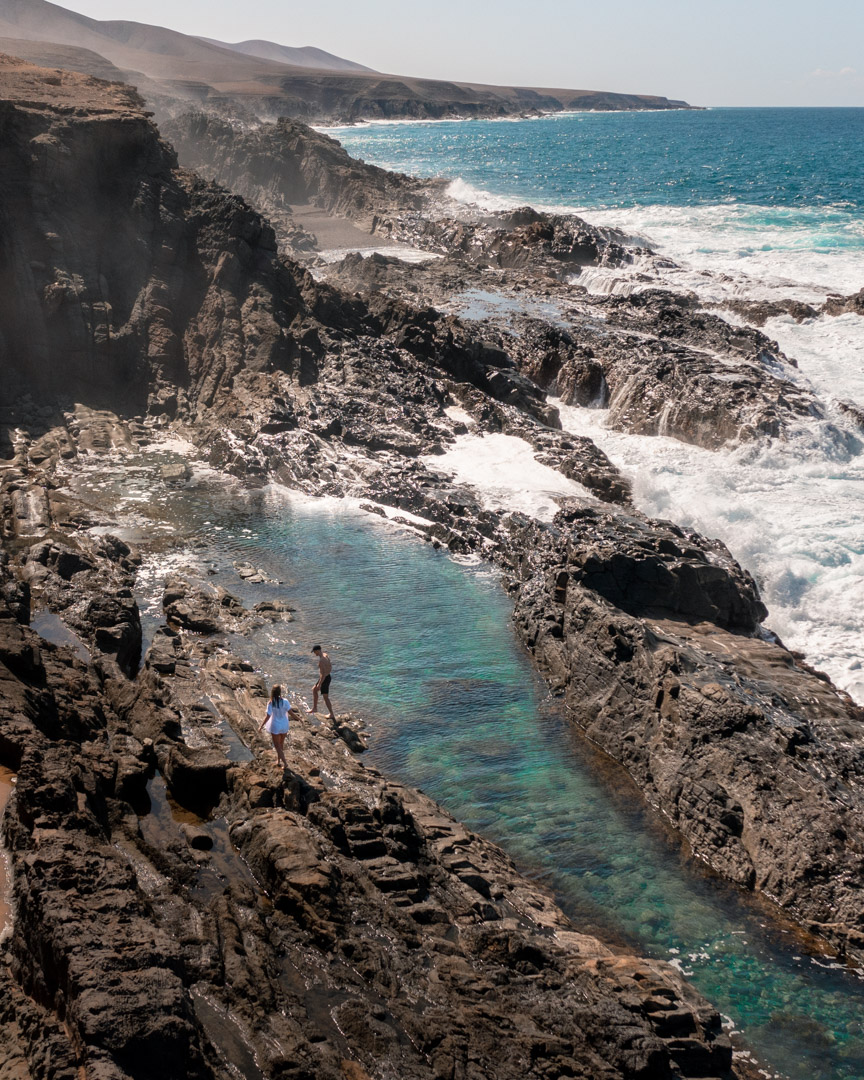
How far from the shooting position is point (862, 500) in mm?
25188

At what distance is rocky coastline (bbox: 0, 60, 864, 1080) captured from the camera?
8.09m

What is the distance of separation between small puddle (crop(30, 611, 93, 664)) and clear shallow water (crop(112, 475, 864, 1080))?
286 cm

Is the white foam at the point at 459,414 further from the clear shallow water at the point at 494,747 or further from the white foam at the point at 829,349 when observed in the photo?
the white foam at the point at 829,349

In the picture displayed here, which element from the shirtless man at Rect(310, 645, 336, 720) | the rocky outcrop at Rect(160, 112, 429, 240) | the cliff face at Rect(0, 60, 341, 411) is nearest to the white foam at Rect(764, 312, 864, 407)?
the cliff face at Rect(0, 60, 341, 411)

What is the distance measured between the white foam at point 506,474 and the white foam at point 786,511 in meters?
2.49

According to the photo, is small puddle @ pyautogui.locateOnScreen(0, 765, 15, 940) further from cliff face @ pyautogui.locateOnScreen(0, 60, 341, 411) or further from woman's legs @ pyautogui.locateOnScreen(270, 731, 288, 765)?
cliff face @ pyautogui.locateOnScreen(0, 60, 341, 411)

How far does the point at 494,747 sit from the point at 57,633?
8.42 meters

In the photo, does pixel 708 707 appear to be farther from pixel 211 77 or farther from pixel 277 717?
pixel 211 77

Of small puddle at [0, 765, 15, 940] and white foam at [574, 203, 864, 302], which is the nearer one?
small puddle at [0, 765, 15, 940]

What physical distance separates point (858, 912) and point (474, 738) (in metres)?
6.18

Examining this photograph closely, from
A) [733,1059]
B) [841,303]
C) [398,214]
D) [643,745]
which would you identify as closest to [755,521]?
[643,745]

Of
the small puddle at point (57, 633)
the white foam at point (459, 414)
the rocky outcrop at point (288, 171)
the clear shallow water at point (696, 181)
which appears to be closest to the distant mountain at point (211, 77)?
the clear shallow water at point (696, 181)

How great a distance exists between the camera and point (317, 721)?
50.1ft

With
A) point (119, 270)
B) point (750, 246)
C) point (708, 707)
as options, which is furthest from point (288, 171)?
point (708, 707)
